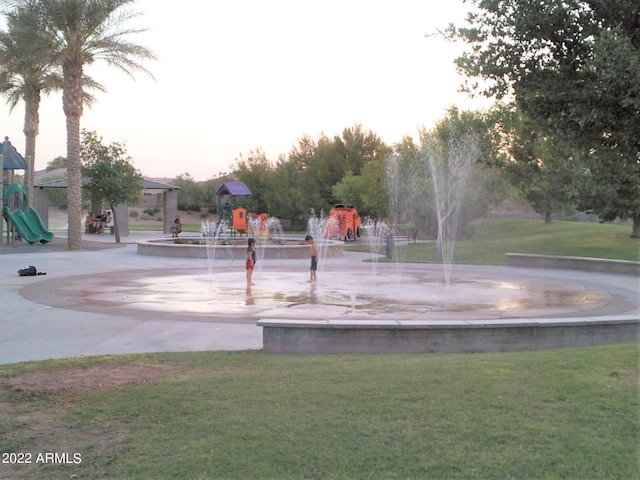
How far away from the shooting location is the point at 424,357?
709cm

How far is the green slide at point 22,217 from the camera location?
29.1 m

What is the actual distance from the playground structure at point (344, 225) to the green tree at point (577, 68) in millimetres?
31714

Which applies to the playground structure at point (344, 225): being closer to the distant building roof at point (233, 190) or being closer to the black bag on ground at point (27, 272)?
the distant building roof at point (233, 190)

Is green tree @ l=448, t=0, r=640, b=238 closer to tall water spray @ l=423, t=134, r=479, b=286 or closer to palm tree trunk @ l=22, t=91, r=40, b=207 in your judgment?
tall water spray @ l=423, t=134, r=479, b=286

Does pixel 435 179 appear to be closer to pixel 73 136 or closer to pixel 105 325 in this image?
pixel 73 136

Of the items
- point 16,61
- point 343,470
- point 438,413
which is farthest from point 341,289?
point 16,61

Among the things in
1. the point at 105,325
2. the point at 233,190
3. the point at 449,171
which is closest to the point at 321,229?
the point at 233,190

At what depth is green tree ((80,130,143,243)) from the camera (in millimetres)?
32500

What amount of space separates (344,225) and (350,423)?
111 feet

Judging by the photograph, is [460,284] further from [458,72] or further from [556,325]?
[458,72]

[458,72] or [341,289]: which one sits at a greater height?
[458,72]

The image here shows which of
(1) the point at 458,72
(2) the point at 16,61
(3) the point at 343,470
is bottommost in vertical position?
(3) the point at 343,470

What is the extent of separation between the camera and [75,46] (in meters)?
24.9

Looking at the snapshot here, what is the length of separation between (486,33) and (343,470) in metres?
4.52
